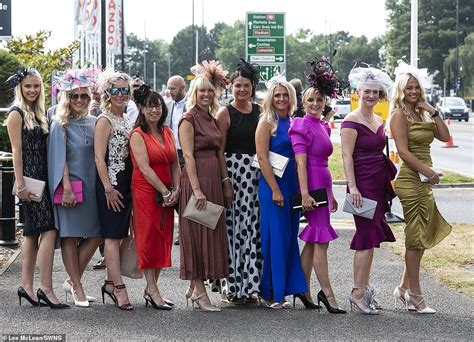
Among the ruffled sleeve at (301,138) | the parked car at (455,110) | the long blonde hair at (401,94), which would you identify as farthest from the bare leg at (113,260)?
the parked car at (455,110)

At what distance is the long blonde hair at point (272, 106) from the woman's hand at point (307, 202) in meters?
0.60

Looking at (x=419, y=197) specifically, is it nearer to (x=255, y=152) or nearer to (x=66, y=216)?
(x=255, y=152)

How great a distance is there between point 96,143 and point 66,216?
654mm

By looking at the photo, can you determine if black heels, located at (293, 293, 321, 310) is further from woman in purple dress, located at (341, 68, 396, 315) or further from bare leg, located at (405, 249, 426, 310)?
bare leg, located at (405, 249, 426, 310)

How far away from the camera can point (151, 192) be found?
9062 millimetres

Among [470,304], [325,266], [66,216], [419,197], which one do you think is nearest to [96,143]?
[66,216]

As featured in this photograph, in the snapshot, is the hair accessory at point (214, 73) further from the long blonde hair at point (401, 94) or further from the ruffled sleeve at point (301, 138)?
the long blonde hair at point (401, 94)

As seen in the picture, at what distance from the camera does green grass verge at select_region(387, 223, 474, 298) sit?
10.4 m

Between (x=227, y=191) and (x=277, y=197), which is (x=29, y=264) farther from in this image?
(x=277, y=197)

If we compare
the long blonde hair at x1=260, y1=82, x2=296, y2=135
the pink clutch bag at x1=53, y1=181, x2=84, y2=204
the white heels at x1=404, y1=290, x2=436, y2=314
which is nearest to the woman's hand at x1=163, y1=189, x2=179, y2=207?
the pink clutch bag at x1=53, y1=181, x2=84, y2=204

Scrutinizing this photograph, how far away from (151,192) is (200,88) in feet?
3.20

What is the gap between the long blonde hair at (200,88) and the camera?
9211mm

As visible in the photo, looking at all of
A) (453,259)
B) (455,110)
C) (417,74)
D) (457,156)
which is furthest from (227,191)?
(455,110)

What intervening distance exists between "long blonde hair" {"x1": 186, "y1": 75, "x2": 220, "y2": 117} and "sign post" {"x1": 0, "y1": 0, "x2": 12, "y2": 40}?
4.95 m
